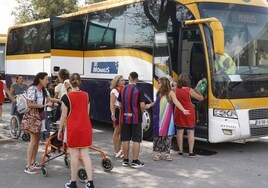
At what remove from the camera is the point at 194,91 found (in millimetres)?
9172

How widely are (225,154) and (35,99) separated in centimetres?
422

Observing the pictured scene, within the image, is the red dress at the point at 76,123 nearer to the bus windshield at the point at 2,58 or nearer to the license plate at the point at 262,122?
the license plate at the point at 262,122

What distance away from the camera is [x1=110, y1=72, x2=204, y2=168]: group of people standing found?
7883mm

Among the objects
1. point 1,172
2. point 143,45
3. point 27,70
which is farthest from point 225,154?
point 27,70

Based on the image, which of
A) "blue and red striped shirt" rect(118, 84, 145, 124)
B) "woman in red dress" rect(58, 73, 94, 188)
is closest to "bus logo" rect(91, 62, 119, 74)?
"blue and red striped shirt" rect(118, 84, 145, 124)

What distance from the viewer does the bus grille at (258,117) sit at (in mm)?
9273

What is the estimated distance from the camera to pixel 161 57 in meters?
10.2

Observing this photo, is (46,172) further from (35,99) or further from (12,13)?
(12,13)

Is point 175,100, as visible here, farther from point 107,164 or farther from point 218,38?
point 107,164

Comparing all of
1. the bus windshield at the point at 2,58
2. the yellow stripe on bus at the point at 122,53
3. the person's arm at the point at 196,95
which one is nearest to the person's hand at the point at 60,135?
the person's arm at the point at 196,95

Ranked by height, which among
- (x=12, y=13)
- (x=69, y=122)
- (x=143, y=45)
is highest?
(x=12, y=13)

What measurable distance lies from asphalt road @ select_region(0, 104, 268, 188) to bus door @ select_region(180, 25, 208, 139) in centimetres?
64

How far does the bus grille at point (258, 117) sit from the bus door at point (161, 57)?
78.1 inches

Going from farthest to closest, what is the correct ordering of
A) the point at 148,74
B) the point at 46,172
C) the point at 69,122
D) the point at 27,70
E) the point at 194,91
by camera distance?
the point at 27,70 < the point at 148,74 < the point at 194,91 < the point at 46,172 < the point at 69,122
